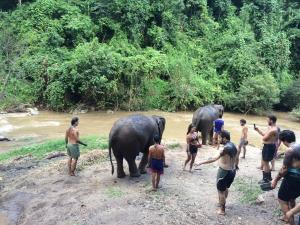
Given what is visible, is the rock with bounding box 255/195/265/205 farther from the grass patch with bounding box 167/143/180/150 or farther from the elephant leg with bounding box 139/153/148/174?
the grass patch with bounding box 167/143/180/150

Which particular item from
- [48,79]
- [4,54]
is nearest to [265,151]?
[4,54]

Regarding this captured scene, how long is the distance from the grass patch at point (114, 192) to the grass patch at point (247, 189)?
2.26 m

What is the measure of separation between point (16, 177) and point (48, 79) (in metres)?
12.7

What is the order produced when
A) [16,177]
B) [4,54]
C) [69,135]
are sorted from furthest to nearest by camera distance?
[4,54] < [16,177] < [69,135]

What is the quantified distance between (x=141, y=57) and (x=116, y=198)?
15224 mm

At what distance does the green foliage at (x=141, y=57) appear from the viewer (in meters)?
21.9

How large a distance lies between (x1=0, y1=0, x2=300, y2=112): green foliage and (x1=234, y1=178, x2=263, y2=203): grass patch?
12884mm

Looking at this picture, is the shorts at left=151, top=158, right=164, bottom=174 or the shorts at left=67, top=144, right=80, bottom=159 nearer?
the shorts at left=151, top=158, right=164, bottom=174

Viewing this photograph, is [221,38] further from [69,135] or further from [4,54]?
[69,135]

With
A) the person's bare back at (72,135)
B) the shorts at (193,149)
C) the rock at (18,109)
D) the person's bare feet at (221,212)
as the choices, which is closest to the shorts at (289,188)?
the person's bare feet at (221,212)

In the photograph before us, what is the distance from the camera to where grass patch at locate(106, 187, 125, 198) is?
8273mm

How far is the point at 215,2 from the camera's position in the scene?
30469 mm

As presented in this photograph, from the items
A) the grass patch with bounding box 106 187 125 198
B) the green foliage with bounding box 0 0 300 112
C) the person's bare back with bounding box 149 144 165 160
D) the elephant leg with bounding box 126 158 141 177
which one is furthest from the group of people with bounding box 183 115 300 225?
the green foliage with bounding box 0 0 300 112

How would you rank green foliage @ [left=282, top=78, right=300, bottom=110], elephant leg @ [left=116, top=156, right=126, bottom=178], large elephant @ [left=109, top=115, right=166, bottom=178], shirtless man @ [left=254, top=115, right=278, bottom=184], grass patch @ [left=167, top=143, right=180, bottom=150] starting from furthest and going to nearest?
green foliage @ [left=282, top=78, right=300, bottom=110] → grass patch @ [left=167, top=143, right=180, bottom=150] → elephant leg @ [left=116, top=156, right=126, bottom=178] → large elephant @ [left=109, top=115, right=166, bottom=178] → shirtless man @ [left=254, top=115, right=278, bottom=184]
